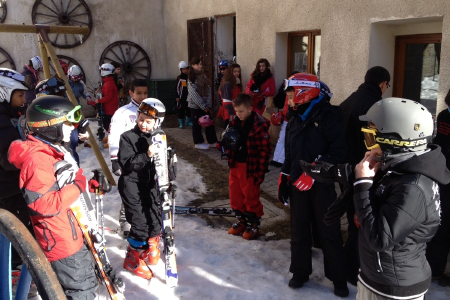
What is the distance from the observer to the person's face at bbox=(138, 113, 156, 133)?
12.0 feet

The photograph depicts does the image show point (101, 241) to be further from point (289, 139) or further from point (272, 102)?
point (272, 102)

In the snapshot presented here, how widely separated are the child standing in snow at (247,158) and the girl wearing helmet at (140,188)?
98 cm

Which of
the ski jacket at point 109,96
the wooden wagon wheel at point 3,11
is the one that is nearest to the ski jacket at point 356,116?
the ski jacket at point 109,96

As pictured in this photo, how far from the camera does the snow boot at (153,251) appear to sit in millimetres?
3902

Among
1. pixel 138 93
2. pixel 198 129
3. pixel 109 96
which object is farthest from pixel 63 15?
pixel 138 93

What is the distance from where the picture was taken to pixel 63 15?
12180 mm

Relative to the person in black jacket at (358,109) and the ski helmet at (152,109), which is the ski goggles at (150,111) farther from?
the person in black jacket at (358,109)

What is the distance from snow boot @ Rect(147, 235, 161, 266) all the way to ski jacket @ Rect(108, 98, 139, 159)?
3.21 ft

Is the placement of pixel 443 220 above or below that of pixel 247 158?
below

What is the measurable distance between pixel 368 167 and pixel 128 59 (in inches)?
477

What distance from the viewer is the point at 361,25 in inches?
230

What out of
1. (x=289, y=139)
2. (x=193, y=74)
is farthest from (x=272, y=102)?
(x=289, y=139)

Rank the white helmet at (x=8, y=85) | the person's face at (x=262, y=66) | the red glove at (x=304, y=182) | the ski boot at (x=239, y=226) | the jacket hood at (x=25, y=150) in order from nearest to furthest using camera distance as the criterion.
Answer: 1. the jacket hood at (x=25, y=150)
2. the red glove at (x=304, y=182)
3. the white helmet at (x=8, y=85)
4. the ski boot at (x=239, y=226)
5. the person's face at (x=262, y=66)

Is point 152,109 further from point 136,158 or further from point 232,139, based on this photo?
point 232,139
